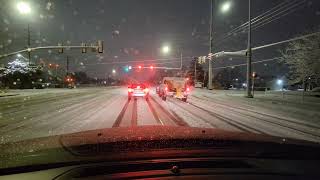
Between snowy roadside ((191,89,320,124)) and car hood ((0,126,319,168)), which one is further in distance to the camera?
snowy roadside ((191,89,320,124))

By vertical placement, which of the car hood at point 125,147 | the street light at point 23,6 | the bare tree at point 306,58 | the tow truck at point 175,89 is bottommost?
the tow truck at point 175,89

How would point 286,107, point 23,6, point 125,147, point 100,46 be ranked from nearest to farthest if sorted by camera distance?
point 125,147, point 286,107, point 23,6, point 100,46

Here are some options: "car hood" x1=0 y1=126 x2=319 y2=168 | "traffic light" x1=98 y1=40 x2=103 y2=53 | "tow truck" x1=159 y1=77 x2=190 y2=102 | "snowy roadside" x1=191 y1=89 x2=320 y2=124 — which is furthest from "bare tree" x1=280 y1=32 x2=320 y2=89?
"car hood" x1=0 y1=126 x2=319 y2=168

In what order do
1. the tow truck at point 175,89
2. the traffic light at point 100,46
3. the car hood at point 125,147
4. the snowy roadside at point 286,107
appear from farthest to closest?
the traffic light at point 100,46, the tow truck at point 175,89, the snowy roadside at point 286,107, the car hood at point 125,147

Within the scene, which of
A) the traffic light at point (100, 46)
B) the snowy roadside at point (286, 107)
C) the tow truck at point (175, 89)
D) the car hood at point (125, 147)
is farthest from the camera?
the traffic light at point (100, 46)

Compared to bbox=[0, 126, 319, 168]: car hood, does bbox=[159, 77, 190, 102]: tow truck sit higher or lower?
lower

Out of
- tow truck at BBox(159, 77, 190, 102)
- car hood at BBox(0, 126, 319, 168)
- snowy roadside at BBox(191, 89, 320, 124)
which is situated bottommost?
snowy roadside at BBox(191, 89, 320, 124)

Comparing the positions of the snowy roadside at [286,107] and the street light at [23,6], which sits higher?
the street light at [23,6]

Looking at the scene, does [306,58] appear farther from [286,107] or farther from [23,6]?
[23,6]

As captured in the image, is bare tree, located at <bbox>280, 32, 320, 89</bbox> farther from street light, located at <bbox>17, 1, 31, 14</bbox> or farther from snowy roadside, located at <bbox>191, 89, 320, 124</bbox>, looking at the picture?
street light, located at <bbox>17, 1, 31, 14</bbox>

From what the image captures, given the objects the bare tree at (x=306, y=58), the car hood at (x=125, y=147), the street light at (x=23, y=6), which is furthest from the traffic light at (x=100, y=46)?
the car hood at (x=125, y=147)

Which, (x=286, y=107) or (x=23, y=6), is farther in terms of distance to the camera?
(x=23, y=6)

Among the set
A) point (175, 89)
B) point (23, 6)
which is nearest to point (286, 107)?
point (175, 89)

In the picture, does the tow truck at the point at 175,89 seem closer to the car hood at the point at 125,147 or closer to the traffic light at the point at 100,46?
the traffic light at the point at 100,46
